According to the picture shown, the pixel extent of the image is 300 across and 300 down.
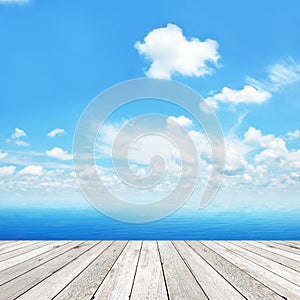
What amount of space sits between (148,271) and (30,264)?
3.84 feet

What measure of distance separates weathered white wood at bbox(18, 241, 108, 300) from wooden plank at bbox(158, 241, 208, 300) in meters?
0.74

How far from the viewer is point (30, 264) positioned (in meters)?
2.56

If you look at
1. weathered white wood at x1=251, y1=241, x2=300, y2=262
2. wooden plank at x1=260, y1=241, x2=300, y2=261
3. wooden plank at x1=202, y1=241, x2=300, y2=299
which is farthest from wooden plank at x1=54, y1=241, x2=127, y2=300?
wooden plank at x1=260, y1=241, x2=300, y2=261

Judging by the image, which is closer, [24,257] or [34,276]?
[34,276]

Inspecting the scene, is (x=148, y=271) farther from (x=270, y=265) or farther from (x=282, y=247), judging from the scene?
(x=282, y=247)

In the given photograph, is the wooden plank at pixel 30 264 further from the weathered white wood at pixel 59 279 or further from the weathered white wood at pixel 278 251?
the weathered white wood at pixel 278 251

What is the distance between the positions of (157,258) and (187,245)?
0.95 metres

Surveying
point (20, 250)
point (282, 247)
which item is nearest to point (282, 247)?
point (282, 247)

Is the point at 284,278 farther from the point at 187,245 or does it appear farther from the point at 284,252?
the point at 187,245

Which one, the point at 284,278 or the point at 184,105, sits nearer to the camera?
the point at 284,278

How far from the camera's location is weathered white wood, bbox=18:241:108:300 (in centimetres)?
172

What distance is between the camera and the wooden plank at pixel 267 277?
5.96 feet

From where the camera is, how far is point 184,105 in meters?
7.58

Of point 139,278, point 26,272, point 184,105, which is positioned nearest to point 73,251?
point 26,272
